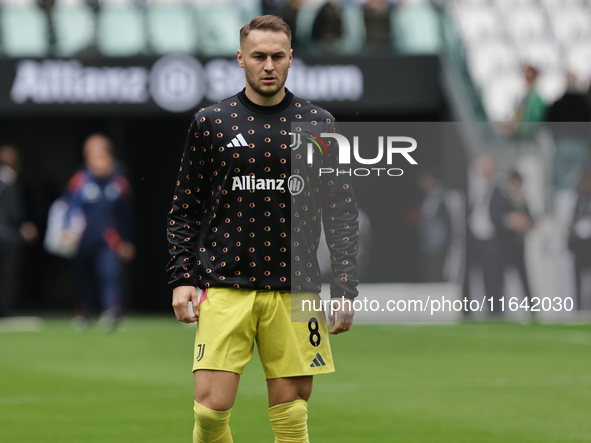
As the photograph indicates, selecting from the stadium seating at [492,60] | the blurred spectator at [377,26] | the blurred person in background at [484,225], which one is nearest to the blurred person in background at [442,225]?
the blurred person in background at [484,225]

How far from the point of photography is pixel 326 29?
16531 millimetres

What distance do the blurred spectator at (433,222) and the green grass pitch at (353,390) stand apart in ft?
3.43

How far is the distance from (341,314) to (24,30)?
1401 centimetres

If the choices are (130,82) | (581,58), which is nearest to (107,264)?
(130,82)

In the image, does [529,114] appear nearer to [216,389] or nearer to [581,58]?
[581,58]

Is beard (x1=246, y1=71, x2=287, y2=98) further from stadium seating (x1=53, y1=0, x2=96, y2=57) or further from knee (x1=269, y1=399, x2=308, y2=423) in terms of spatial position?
stadium seating (x1=53, y1=0, x2=96, y2=57)

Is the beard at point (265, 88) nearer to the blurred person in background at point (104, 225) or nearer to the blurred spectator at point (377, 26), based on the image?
the blurred person in background at point (104, 225)

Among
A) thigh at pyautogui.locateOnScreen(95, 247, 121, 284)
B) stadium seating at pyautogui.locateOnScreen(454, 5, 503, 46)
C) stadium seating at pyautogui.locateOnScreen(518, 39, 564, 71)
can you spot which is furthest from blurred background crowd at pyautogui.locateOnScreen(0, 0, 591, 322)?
stadium seating at pyautogui.locateOnScreen(454, 5, 503, 46)

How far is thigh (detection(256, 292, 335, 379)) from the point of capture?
4332 mm

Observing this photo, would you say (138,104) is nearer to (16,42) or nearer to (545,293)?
(16,42)

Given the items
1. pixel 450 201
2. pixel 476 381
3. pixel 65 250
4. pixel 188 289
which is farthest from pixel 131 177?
pixel 188 289

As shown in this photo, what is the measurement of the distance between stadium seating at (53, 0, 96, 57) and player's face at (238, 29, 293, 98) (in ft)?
40.7

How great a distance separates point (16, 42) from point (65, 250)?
4475 millimetres

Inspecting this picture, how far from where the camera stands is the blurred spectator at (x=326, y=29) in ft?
54.1
